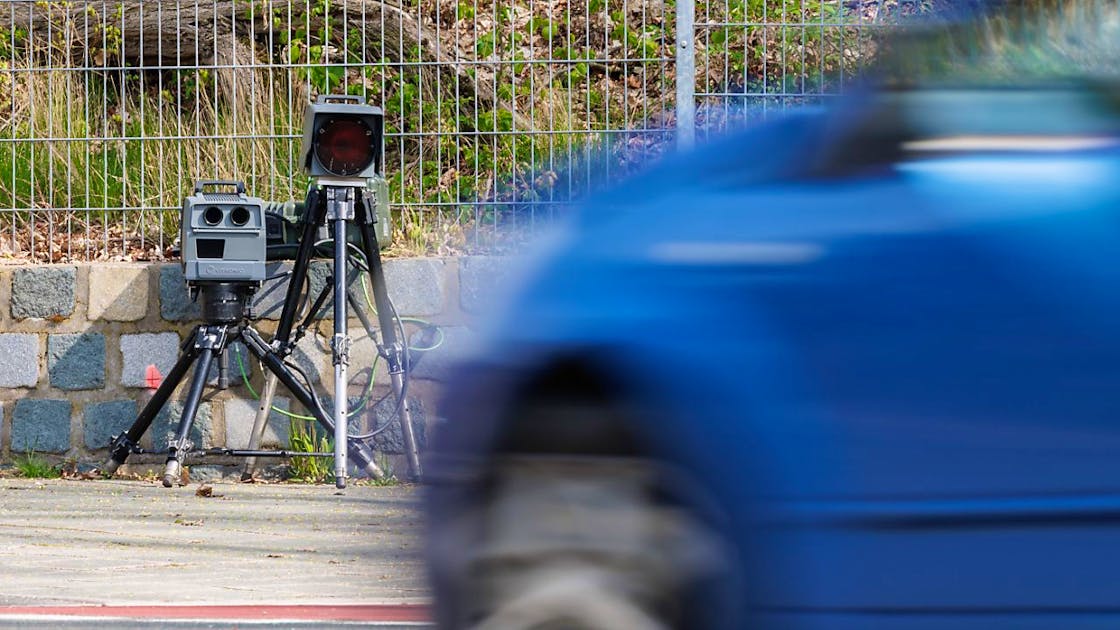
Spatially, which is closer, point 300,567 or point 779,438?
point 779,438

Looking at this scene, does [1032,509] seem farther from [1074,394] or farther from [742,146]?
[742,146]

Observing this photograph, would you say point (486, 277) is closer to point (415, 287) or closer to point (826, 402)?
point (826, 402)

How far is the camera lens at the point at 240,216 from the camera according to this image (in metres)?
8.42

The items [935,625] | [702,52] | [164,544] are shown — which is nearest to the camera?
[935,625]

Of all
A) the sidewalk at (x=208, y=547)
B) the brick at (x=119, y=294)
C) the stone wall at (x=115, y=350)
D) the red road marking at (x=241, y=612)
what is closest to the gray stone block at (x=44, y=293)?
the stone wall at (x=115, y=350)

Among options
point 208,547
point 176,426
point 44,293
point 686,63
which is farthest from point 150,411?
point 686,63

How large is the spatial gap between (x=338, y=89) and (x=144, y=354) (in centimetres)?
181

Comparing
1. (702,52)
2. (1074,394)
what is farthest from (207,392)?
(1074,394)

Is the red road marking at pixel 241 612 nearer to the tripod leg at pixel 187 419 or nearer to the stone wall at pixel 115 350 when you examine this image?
the tripod leg at pixel 187 419

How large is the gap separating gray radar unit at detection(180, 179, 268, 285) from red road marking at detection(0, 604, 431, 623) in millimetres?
3722

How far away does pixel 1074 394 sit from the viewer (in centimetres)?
234

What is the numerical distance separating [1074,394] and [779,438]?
0.42 m

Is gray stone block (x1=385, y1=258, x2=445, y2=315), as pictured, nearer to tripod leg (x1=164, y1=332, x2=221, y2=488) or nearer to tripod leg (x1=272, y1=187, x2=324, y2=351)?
tripod leg (x1=272, y1=187, x2=324, y2=351)

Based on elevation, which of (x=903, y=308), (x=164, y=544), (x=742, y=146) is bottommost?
(x=164, y=544)
